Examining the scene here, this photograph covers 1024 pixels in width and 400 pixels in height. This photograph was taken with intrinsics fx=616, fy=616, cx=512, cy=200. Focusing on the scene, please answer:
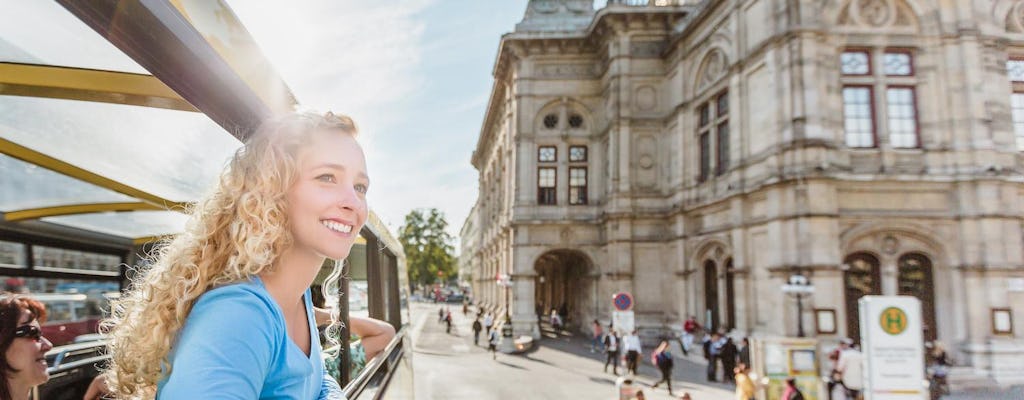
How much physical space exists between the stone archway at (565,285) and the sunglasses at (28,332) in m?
27.6

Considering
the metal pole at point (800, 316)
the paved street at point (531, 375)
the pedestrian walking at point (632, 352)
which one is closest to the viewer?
the paved street at point (531, 375)

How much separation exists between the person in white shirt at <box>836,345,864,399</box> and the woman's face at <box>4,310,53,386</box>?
1392cm

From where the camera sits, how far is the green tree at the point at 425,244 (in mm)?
83312

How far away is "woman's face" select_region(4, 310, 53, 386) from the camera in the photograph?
8.18 feet

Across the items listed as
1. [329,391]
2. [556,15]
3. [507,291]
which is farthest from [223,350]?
[556,15]

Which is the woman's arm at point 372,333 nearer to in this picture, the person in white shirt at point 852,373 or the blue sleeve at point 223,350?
the blue sleeve at point 223,350

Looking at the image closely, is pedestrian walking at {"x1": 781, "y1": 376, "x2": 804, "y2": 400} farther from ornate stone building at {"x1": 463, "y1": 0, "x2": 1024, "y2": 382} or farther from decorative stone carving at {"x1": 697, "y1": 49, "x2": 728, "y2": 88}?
decorative stone carving at {"x1": 697, "y1": 49, "x2": 728, "y2": 88}

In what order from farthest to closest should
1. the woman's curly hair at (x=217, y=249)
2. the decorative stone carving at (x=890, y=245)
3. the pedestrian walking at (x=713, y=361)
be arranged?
the pedestrian walking at (x=713, y=361) → the decorative stone carving at (x=890, y=245) → the woman's curly hair at (x=217, y=249)

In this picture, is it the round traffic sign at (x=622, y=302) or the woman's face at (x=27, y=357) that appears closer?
the woman's face at (x=27, y=357)

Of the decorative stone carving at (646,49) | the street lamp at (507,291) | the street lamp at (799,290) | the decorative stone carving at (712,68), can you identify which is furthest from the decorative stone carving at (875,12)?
the street lamp at (507,291)

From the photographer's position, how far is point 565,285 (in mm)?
38281

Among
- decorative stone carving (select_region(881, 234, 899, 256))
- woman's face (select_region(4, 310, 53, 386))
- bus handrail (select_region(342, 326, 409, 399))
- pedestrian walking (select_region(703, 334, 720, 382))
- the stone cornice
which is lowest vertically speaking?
pedestrian walking (select_region(703, 334, 720, 382))

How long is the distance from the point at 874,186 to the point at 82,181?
1905 centimetres

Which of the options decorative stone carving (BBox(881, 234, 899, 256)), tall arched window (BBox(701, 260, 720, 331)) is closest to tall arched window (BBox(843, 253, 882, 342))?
decorative stone carving (BBox(881, 234, 899, 256))
